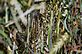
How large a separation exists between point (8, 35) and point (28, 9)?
0.43ft

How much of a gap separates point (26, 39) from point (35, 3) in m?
0.15

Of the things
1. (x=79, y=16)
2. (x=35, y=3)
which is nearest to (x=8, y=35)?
(x=35, y=3)

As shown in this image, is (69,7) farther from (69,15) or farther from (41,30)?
(41,30)

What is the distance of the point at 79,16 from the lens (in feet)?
6.00

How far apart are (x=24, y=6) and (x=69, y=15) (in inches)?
7.3

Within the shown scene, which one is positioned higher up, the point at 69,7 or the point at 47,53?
the point at 69,7

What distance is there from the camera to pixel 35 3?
1.81 meters

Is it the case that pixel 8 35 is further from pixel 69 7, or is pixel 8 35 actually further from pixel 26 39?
pixel 69 7

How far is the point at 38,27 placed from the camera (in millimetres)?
1815

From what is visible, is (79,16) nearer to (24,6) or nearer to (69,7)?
(69,7)

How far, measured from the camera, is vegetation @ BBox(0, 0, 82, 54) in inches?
70.7

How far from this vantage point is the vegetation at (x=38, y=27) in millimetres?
1796

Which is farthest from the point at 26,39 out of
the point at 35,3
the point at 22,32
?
the point at 35,3

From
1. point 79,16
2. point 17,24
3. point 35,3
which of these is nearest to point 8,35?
point 17,24
